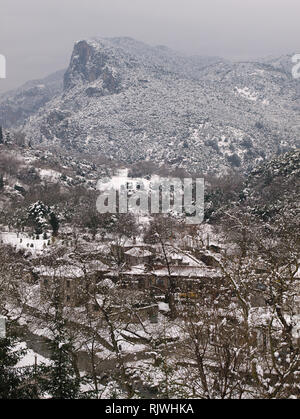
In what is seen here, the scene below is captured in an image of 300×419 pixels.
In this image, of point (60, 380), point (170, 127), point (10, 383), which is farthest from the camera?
point (170, 127)

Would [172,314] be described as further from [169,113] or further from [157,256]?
[169,113]

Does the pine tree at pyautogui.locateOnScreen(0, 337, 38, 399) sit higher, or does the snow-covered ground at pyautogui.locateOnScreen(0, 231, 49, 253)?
the snow-covered ground at pyautogui.locateOnScreen(0, 231, 49, 253)

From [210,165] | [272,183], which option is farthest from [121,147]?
[272,183]

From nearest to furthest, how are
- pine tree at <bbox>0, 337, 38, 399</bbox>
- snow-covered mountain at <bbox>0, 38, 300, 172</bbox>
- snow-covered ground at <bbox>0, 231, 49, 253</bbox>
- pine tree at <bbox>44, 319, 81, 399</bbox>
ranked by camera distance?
pine tree at <bbox>0, 337, 38, 399</bbox> → pine tree at <bbox>44, 319, 81, 399</bbox> → snow-covered ground at <bbox>0, 231, 49, 253</bbox> → snow-covered mountain at <bbox>0, 38, 300, 172</bbox>

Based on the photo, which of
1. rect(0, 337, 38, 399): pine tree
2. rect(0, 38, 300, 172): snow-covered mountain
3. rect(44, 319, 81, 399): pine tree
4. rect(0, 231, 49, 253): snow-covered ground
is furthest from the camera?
rect(0, 38, 300, 172): snow-covered mountain

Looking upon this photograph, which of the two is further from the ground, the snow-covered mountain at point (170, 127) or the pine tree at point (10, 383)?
the snow-covered mountain at point (170, 127)

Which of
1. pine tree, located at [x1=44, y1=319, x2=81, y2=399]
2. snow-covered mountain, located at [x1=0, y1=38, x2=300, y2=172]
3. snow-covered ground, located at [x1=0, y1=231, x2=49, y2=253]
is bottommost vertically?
pine tree, located at [x1=44, y1=319, x2=81, y2=399]

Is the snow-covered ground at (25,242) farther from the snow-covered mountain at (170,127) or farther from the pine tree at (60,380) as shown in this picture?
the snow-covered mountain at (170,127)

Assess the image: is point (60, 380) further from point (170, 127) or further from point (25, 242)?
point (170, 127)

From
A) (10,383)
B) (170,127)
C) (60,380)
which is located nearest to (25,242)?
(60,380)

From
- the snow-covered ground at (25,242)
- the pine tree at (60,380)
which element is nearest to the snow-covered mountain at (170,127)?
the snow-covered ground at (25,242)

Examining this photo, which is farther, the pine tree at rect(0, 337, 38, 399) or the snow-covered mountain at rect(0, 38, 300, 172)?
the snow-covered mountain at rect(0, 38, 300, 172)

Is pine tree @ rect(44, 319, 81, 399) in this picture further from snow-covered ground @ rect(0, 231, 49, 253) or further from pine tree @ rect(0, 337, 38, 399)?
snow-covered ground @ rect(0, 231, 49, 253)

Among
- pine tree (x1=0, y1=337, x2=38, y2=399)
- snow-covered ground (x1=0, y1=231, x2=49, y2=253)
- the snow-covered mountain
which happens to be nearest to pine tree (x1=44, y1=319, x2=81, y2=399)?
pine tree (x1=0, y1=337, x2=38, y2=399)
